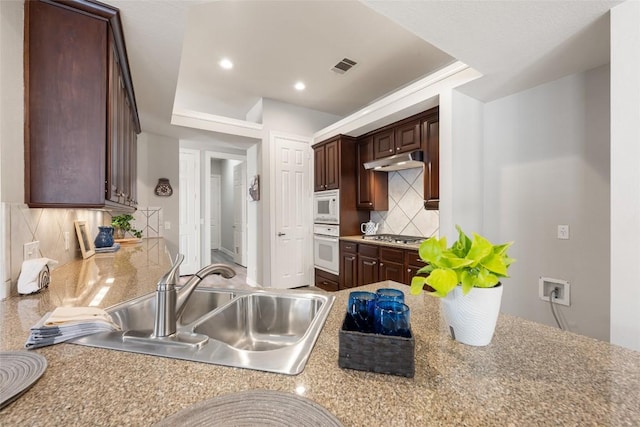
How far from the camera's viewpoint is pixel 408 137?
2.87 m

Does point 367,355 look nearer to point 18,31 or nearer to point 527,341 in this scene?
point 527,341

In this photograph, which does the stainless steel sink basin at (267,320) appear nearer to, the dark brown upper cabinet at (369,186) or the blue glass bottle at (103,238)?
the blue glass bottle at (103,238)

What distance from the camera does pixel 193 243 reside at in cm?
504

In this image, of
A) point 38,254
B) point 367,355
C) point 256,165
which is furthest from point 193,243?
point 367,355

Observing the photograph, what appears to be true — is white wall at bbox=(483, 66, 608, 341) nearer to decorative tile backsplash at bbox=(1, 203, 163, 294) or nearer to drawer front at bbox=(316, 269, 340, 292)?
drawer front at bbox=(316, 269, 340, 292)

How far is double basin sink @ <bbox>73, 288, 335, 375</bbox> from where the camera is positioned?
75cm

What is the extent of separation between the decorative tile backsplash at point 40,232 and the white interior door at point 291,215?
2037 millimetres

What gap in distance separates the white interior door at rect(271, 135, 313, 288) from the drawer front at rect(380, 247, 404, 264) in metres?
1.45

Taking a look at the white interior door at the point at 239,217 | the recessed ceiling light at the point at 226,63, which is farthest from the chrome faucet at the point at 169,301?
the white interior door at the point at 239,217

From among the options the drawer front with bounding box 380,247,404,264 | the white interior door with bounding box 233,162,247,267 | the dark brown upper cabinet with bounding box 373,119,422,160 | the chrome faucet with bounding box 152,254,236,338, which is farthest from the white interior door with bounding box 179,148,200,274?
the chrome faucet with bounding box 152,254,236,338

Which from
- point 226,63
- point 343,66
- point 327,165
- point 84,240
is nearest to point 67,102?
point 84,240

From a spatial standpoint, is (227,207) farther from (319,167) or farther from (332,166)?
(332,166)

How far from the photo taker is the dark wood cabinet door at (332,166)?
11.7ft

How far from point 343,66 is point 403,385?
3.11 m
